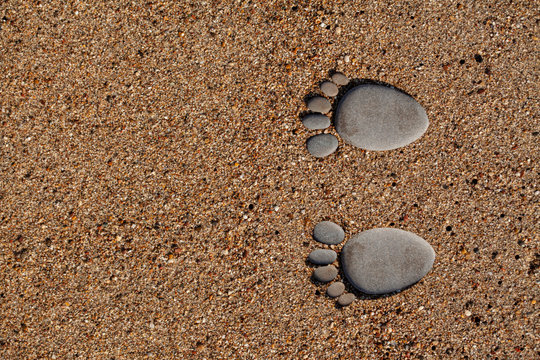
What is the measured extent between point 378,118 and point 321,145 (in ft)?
1.35

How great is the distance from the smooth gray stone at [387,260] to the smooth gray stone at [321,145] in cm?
61

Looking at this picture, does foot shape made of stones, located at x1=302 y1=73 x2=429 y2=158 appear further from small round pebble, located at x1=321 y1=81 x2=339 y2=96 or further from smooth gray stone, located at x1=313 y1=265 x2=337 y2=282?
smooth gray stone, located at x1=313 y1=265 x2=337 y2=282

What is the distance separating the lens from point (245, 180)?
2.31 m

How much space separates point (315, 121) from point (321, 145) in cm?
16

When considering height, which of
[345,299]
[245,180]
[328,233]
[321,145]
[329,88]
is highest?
[329,88]

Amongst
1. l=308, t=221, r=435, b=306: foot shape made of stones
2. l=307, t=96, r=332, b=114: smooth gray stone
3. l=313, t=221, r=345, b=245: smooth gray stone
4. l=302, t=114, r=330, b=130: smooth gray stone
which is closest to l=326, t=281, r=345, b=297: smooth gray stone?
l=308, t=221, r=435, b=306: foot shape made of stones

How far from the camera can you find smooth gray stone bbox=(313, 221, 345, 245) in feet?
7.52

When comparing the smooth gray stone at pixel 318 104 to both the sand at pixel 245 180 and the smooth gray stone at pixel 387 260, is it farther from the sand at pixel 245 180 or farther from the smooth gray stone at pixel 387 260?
the smooth gray stone at pixel 387 260

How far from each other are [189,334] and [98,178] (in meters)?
1.17

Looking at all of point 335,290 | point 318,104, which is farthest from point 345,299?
point 318,104

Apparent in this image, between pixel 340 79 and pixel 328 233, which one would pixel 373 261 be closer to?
pixel 328 233

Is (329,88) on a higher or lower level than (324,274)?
higher

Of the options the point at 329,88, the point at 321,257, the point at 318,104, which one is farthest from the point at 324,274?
the point at 329,88

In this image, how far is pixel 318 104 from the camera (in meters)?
2.30
